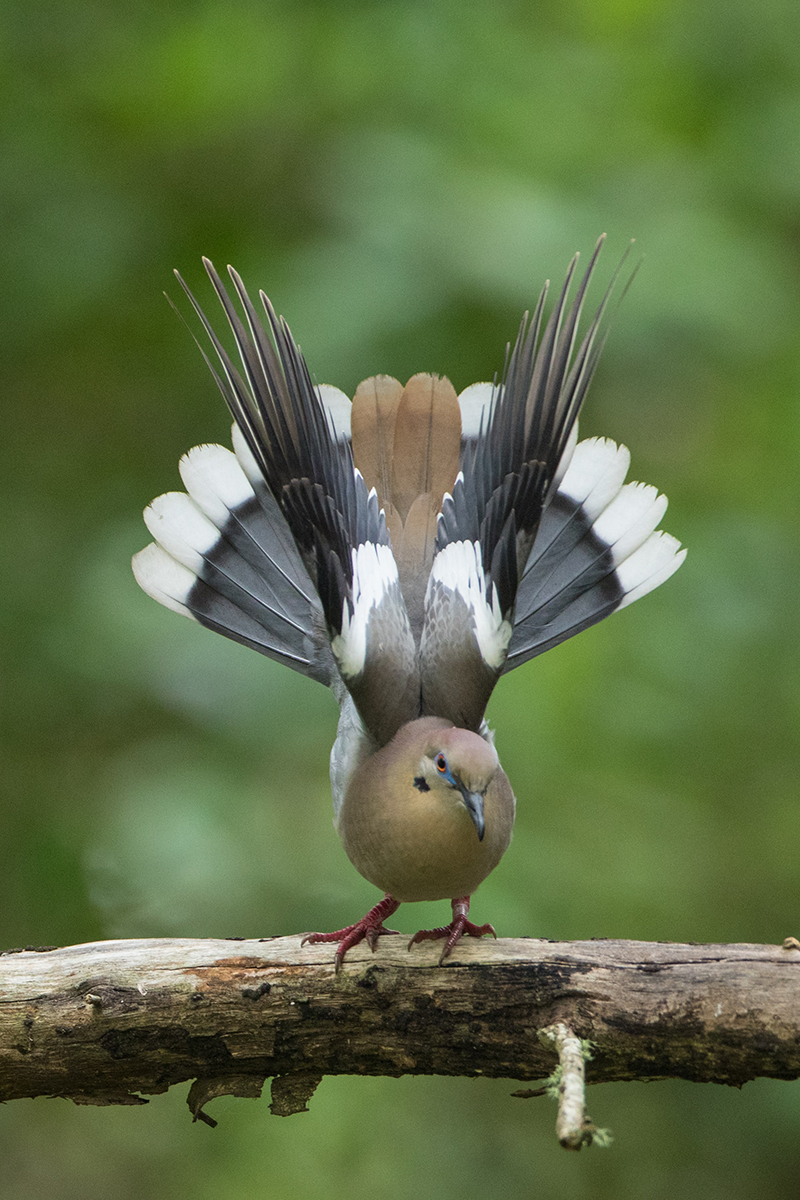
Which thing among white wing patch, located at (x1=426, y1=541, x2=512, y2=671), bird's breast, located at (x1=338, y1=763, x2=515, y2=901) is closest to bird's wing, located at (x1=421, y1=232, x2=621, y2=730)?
white wing patch, located at (x1=426, y1=541, x2=512, y2=671)

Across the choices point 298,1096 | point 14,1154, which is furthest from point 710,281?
point 14,1154

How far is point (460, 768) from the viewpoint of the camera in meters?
2.61

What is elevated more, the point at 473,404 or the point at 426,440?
the point at 473,404

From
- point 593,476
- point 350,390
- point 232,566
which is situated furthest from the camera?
point 350,390

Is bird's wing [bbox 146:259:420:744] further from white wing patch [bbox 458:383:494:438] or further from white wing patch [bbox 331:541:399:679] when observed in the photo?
white wing patch [bbox 458:383:494:438]

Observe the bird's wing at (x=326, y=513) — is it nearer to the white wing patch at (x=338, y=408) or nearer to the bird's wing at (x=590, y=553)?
the white wing patch at (x=338, y=408)

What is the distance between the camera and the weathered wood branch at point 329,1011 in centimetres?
256

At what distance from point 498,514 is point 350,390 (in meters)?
1.24

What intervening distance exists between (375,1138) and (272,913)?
3.65ft

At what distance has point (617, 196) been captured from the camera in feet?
14.2

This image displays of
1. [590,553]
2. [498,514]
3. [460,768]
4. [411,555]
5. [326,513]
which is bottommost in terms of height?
[460,768]

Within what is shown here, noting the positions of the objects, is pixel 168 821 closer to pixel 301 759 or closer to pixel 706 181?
pixel 301 759

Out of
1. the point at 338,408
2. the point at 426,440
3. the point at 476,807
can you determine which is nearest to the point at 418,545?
the point at 426,440

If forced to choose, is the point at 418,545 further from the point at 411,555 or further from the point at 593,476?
the point at 593,476
